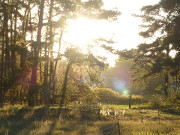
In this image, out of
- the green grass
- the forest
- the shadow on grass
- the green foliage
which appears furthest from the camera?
the green foliage

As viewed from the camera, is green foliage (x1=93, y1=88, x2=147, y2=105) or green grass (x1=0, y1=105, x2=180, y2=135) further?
green foliage (x1=93, y1=88, x2=147, y2=105)

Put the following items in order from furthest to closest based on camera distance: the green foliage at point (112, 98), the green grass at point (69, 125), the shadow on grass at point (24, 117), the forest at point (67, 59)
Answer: the green foliage at point (112, 98)
the forest at point (67, 59)
the shadow on grass at point (24, 117)
the green grass at point (69, 125)

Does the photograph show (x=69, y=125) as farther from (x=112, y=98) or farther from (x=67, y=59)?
(x=112, y=98)

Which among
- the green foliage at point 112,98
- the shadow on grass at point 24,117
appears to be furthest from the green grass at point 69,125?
the green foliage at point 112,98

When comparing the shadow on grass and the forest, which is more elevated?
the forest

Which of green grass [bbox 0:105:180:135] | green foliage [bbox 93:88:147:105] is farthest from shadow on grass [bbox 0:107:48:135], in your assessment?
green foliage [bbox 93:88:147:105]

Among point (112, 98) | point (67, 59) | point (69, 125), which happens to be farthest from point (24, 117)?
point (112, 98)

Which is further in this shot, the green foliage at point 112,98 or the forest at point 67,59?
the green foliage at point 112,98

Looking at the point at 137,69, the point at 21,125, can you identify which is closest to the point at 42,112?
the point at 21,125

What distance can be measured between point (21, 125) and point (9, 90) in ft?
36.5

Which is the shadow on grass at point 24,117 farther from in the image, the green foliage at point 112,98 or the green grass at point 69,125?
the green foliage at point 112,98

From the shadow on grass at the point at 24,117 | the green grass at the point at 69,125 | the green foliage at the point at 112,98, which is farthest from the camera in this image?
the green foliage at the point at 112,98

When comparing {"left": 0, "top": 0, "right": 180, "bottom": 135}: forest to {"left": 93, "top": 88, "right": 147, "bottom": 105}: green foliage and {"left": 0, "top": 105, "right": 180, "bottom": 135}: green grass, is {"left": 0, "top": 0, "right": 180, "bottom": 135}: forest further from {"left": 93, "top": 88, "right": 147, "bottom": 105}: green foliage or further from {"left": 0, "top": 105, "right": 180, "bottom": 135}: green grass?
{"left": 93, "top": 88, "right": 147, "bottom": 105}: green foliage

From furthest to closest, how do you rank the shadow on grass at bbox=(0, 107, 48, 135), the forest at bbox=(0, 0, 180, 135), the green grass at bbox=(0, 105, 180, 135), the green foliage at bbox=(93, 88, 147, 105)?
the green foliage at bbox=(93, 88, 147, 105), the forest at bbox=(0, 0, 180, 135), the shadow on grass at bbox=(0, 107, 48, 135), the green grass at bbox=(0, 105, 180, 135)
